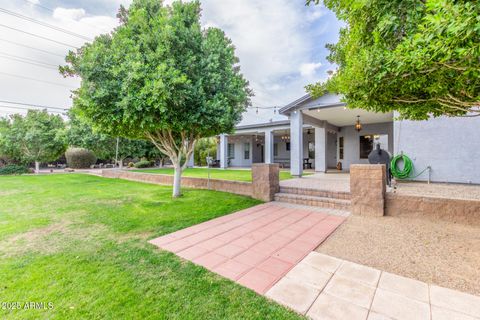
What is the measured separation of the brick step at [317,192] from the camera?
5947mm

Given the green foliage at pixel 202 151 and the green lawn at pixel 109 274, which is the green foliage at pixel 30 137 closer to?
the green foliage at pixel 202 151

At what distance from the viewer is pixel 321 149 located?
12.7 m

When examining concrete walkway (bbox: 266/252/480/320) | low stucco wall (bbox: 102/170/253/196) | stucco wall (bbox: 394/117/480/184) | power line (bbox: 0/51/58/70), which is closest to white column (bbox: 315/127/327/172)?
stucco wall (bbox: 394/117/480/184)

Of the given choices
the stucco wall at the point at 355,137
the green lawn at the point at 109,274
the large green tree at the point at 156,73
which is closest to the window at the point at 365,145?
the stucco wall at the point at 355,137

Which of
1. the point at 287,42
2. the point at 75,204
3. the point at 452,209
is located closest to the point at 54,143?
the point at 75,204

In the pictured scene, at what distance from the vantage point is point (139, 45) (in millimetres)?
5340

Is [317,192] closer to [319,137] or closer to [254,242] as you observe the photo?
[254,242]

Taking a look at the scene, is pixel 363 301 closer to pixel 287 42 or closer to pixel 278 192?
pixel 278 192

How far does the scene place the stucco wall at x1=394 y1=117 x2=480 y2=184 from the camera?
7262 millimetres

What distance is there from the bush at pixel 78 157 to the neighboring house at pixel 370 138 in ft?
46.0

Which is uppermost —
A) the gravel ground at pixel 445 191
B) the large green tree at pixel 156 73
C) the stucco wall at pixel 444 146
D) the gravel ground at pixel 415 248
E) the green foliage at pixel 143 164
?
the large green tree at pixel 156 73

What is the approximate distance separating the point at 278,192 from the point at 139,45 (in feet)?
18.8

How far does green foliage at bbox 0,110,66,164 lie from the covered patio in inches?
542

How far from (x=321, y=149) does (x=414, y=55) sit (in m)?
11.1
